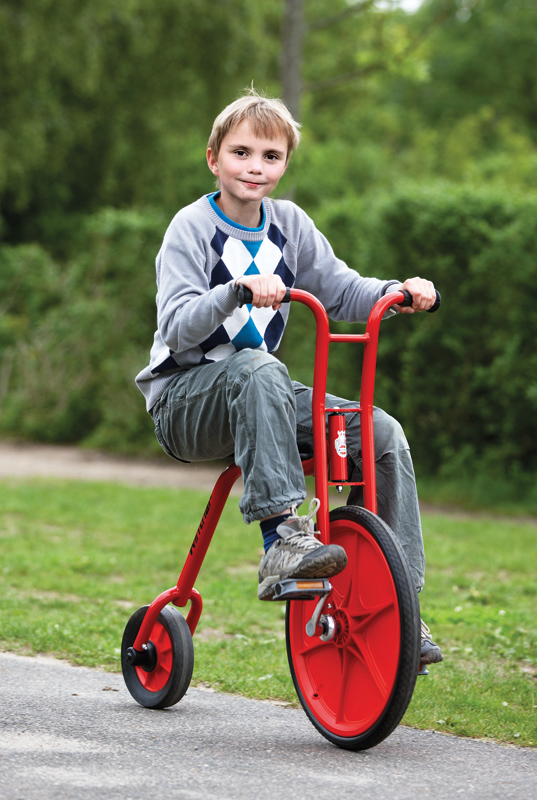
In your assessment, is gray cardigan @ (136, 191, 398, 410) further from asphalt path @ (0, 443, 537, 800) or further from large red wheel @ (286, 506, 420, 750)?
asphalt path @ (0, 443, 537, 800)

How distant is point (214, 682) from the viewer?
13.9ft

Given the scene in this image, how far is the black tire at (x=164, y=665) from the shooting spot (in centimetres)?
367

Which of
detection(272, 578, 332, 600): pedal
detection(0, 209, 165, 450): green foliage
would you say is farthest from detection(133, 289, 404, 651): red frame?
detection(0, 209, 165, 450): green foliage

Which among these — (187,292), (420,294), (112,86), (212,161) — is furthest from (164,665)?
(112,86)

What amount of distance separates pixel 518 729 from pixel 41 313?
503 inches

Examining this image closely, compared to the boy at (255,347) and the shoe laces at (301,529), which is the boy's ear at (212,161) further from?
the shoe laces at (301,529)

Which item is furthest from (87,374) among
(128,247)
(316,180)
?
(316,180)

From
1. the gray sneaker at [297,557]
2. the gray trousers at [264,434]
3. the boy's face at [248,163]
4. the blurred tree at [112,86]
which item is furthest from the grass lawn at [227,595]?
the blurred tree at [112,86]

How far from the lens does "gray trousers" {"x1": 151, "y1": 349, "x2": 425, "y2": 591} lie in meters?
3.01

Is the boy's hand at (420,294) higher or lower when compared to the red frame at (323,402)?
higher

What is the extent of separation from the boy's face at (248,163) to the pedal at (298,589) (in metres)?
1.26

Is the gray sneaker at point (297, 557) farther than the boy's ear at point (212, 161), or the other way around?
the boy's ear at point (212, 161)

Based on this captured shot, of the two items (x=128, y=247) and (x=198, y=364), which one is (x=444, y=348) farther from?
(x=198, y=364)

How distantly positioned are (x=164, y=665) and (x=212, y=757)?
74 cm
